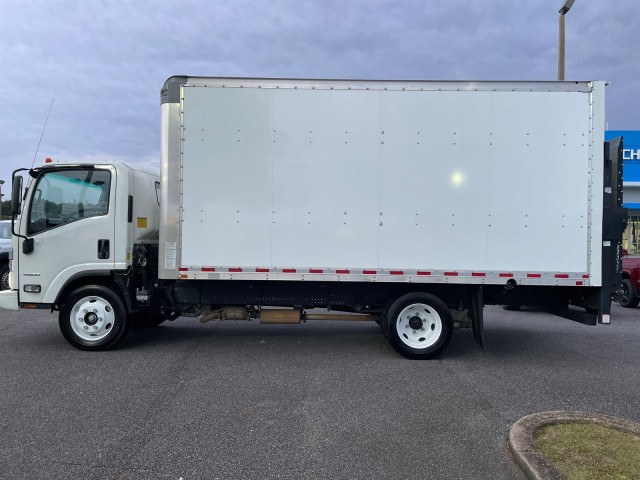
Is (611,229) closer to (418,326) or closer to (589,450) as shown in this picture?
(418,326)

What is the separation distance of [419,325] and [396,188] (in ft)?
6.01

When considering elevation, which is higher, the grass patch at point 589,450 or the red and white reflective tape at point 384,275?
the red and white reflective tape at point 384,275

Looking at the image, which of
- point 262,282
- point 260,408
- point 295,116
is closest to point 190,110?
point 295,116

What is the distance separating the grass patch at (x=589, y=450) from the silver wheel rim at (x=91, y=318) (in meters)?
5.29

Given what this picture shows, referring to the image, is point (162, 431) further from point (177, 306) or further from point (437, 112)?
point (437, 112)

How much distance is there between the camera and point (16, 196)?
6043 millimetres

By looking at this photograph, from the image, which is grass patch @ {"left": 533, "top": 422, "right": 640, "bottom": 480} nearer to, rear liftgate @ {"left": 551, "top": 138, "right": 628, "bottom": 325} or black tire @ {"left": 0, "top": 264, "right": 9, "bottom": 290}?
rear liftgate @ {"left": 551, "top": 138, "right": 628, "bottom": 325}

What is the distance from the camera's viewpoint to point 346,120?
5945 millimetres

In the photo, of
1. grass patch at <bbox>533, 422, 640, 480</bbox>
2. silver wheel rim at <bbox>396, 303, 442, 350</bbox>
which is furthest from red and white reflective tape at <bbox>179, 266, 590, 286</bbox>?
grass patch at <bbox>533, 422, 640, 480</bbox>

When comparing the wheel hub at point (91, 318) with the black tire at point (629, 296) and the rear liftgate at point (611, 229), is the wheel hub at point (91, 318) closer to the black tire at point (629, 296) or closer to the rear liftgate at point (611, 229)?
the rear liftgate at point (611, 229)

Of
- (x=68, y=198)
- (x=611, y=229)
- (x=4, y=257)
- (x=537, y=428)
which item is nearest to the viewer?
(x=537, y=428)

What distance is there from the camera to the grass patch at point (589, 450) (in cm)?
317

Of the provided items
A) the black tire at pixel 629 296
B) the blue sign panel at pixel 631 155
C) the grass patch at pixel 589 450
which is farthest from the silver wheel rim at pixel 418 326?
the blue sign panel at pixel 631 155

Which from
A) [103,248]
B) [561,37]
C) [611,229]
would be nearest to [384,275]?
[611,229]
